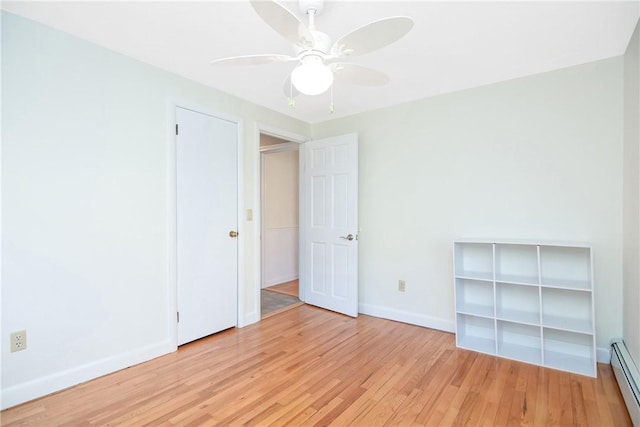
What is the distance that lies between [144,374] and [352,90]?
2.91m

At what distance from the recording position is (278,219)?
5.15 m

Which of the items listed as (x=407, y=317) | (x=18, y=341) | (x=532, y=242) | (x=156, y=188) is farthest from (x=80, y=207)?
(x=532, y=242)

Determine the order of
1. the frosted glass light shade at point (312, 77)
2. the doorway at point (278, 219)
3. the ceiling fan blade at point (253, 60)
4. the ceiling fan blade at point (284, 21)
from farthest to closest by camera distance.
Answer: the doorway at point (278, 219), the ceiling fan blade at point (253, 60), the frosted glass light shade at point (312, 77), the ceiling fan blade at point (284, 21)

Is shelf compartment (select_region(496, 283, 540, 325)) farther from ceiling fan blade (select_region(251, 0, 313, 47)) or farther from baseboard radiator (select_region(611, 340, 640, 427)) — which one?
ceiling fan blade (select_region(251, 0, 313, 47))

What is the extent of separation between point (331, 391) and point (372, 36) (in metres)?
2.05

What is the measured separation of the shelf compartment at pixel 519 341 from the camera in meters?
2.49

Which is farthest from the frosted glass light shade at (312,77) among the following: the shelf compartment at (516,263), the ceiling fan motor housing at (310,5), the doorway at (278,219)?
the doorway at (278,219)

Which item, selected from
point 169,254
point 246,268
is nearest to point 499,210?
point 246,268

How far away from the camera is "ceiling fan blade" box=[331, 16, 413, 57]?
1.30m

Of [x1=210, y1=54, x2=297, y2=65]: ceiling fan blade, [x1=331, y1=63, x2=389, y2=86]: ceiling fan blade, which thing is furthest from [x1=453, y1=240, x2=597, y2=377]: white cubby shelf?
[x1=210, y1=54, x2=297, y2=65]: ceiling fan blade

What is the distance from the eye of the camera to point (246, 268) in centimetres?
327

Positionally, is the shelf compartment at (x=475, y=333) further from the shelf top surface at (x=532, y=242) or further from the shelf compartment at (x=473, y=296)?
the shelf top surface at (x=532, y=242)

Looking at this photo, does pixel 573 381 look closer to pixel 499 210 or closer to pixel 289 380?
pixel 499 210

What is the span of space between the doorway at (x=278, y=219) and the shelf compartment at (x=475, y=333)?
7.70 feet
